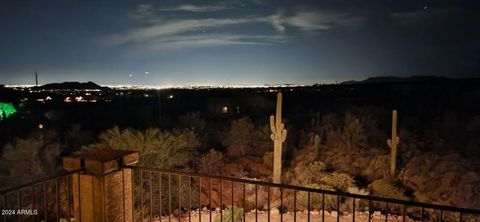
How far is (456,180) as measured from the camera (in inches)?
430

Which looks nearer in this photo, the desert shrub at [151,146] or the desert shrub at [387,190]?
the desert shrub at [387,190]

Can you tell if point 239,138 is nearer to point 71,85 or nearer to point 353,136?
point 353,136

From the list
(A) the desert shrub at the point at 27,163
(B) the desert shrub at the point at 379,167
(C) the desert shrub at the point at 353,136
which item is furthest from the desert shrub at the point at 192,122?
(B) the desert shrub at the point at 379,167

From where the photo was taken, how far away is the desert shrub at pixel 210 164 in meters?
13.9

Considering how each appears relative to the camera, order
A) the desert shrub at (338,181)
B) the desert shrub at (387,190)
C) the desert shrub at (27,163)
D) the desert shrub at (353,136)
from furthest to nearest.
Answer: the desert shrub at (353,136) → the desert shrub at (27,163) → the desert shrub at (338,181) → the desert shrub at (387,190)

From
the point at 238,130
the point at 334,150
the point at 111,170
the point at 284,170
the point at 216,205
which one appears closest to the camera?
the point at 111,170

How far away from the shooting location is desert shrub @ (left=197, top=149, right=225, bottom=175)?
13.9m

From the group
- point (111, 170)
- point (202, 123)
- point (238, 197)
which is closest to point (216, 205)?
point (238, 197)

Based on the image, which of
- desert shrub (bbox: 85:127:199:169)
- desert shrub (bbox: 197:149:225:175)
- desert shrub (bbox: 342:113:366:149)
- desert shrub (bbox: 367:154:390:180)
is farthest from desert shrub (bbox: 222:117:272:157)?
desert shrub (bbox: 367:154:390:180)

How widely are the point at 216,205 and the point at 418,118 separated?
1616cm

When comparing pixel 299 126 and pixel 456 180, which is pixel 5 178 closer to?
pixel 456 180

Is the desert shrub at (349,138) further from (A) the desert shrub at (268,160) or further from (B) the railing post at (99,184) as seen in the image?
(B) the railing post at (99,184)

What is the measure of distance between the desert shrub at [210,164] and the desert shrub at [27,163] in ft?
16.8

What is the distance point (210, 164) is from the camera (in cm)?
1409
